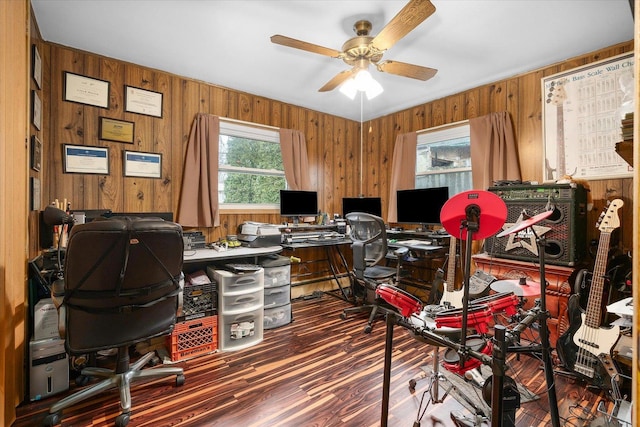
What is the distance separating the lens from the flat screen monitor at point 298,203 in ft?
11.8

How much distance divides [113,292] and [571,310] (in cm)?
272

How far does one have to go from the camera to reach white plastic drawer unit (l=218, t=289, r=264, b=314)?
243 cm

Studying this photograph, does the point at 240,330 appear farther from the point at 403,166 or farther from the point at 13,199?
the point at 403,166

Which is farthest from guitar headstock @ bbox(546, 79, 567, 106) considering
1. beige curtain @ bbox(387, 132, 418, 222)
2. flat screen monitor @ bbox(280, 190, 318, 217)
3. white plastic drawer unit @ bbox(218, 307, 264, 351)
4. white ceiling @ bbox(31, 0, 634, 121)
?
white plastic drawer unit @ bbox(218, 307, 264, 351)

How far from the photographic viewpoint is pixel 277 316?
2.88m

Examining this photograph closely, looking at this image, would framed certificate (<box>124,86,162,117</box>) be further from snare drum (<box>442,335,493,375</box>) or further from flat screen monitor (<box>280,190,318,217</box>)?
snare drum (<box>442,335,493,375</box>)

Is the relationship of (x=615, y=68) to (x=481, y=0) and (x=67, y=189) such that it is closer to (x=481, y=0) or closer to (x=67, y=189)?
(x=481, y=0)

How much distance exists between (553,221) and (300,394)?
228 cm

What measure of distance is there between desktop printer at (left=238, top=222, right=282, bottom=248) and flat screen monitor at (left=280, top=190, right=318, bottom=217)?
554 millimetres

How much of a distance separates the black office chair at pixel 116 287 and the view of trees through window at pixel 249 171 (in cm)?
185

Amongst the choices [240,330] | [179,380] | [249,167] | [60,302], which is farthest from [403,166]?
[60,302]

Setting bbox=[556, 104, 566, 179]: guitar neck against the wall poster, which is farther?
bbox=[556, 104, 566, 179]: guitar neck

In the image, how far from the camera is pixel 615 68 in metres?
2.42

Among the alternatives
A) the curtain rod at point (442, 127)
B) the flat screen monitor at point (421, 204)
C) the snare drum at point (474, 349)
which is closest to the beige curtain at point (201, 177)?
the flat screen monitor at point (421, 204)
